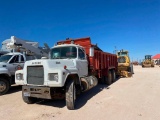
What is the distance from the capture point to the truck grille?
5.85 m

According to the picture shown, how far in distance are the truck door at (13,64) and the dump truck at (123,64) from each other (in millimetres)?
11316

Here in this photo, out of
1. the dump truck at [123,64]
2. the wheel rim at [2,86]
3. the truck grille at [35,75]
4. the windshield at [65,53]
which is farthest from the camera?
the dump truck at [123,64]

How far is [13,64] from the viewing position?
988cm

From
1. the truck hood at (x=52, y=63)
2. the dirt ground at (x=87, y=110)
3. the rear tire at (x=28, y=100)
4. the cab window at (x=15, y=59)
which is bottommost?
the dirt ground at (x=87, y=110)

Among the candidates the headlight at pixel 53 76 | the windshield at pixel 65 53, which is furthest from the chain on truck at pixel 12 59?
the headlight at pixel 53 76

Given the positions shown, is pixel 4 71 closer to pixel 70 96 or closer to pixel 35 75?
pixel 35 75

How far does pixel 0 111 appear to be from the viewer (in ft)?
19.7

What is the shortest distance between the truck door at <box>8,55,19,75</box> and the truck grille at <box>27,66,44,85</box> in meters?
3.99

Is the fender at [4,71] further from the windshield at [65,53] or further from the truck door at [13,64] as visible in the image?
the windshield at [65,53]

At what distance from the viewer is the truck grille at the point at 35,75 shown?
19.2 feet

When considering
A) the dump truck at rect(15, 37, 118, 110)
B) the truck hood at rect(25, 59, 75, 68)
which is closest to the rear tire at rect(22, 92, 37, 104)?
the dump truck at rect(15, 37, 118, 110)

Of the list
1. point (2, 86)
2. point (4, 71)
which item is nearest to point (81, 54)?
point (4, 71)

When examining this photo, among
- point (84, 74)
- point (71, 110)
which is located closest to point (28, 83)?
point (71, 110)

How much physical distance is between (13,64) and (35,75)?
15.2 feet
